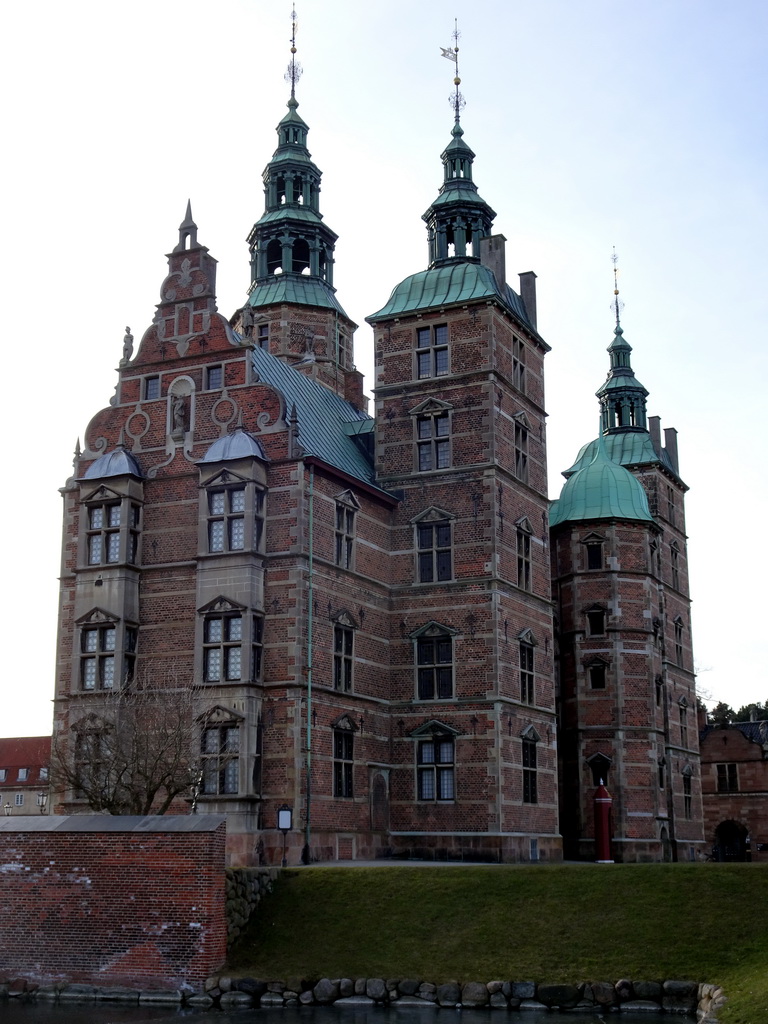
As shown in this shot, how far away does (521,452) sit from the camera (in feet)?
148

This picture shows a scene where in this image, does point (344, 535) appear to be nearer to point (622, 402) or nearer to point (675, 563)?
point (675, 563)

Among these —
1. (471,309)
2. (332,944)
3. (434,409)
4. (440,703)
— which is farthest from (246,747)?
(471,309)

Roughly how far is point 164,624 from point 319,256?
2512 cm

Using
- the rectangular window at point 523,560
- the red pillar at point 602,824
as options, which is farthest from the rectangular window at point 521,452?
the red pillar at point 602,824

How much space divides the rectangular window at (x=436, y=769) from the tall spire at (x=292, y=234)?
24.7 metres

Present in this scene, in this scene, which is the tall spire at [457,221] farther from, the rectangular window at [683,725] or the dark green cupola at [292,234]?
the rectangular window at [683,725]

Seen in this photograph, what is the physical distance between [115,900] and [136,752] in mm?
5777

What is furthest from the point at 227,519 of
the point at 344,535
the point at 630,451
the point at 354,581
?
the point at 630,451

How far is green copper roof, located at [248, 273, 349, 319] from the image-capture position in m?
58.3

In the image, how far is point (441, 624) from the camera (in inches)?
1638

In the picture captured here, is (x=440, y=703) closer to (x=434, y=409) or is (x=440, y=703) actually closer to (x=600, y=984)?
(x=434, y=409)

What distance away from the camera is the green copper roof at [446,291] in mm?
44344

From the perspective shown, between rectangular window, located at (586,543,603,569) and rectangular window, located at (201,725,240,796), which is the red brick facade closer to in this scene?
rectangular window, located at (586,543,603,569)

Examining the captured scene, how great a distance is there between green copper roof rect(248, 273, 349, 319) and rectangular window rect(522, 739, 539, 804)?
2463 centimetres
